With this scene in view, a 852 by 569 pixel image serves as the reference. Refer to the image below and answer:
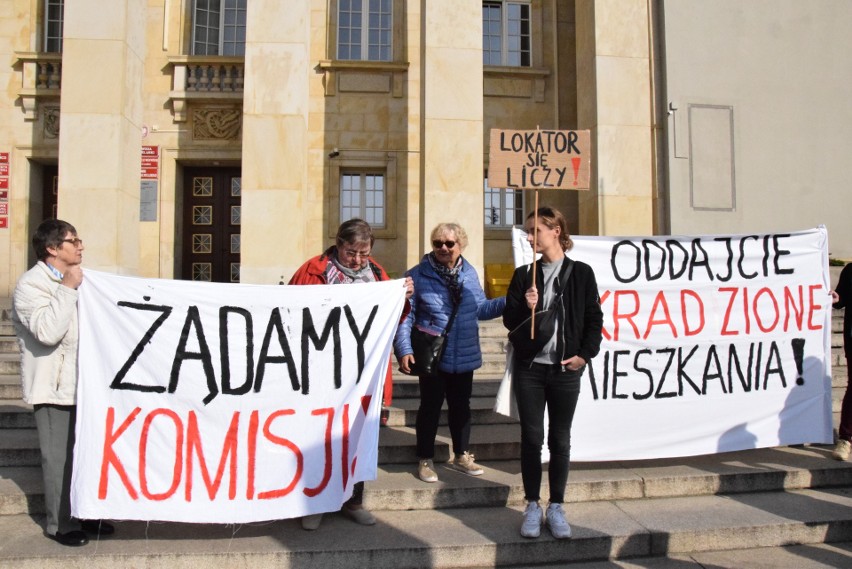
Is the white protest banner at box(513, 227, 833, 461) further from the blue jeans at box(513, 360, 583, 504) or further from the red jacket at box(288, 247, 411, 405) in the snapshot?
the red jacket at box(288, 247, 411, 405)

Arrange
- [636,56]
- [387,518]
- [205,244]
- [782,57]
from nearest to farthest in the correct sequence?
[387,518] < [636,56] < [782,57] < [205,244]

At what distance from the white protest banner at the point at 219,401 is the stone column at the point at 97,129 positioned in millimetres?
6725

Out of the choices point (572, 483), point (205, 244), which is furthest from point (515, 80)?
point (572, 483)

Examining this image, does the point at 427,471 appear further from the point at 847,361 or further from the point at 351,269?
the point at 847,361

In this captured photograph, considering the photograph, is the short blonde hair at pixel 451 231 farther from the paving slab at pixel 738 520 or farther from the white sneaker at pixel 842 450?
the white sneaker at pixel 842 450

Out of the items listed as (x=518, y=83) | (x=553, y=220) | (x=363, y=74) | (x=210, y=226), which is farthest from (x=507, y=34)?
(x=553, y=220)

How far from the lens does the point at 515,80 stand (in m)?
13.9

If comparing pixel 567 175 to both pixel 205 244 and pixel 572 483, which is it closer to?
pixel 572 483

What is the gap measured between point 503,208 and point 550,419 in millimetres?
10398

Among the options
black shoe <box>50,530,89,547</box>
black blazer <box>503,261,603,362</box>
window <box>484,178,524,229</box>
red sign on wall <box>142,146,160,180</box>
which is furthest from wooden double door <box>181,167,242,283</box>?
black blazer <box>503,261,603,362</box>

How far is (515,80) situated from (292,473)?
11625 mm

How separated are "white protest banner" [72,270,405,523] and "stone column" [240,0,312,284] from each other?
6.03 meters

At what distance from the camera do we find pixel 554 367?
4004 millimetres

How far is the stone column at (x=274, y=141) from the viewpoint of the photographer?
33.1ft
